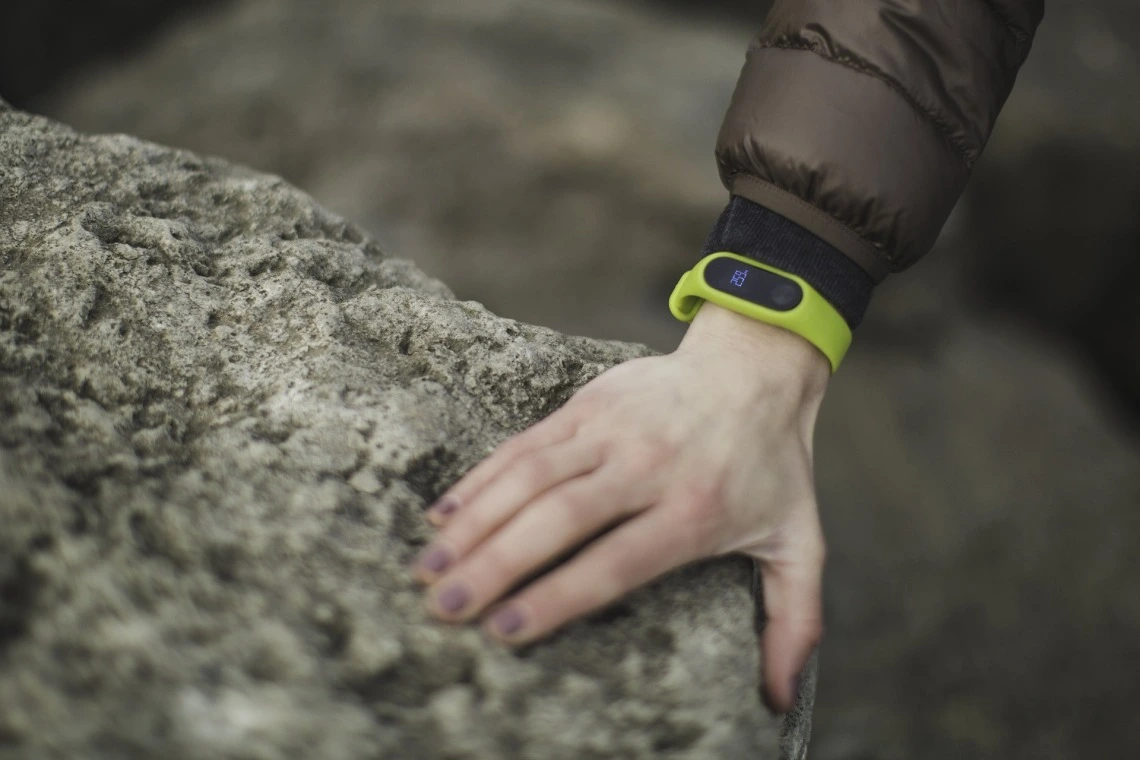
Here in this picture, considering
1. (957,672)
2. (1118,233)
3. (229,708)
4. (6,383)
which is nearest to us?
(229,708)

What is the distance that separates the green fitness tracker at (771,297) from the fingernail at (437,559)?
46 centimetres

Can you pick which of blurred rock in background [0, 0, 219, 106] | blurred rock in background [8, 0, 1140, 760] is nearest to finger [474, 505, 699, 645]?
blurred rock in background [8, 0, 1140, 760]

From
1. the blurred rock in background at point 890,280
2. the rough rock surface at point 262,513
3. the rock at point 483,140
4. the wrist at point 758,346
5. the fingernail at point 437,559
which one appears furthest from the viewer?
the rock at point 483,140

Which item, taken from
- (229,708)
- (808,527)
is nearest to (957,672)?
(808,527)

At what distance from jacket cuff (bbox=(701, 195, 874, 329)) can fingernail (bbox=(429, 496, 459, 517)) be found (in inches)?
19.3

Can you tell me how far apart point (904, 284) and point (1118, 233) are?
989mm

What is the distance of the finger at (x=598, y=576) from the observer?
29.8 inches

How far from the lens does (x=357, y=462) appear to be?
0.89 metres

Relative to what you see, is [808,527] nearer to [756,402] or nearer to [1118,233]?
[756,402]

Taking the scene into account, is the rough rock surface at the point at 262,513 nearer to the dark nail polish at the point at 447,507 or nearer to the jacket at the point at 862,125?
the dark nail polish at the point at 447,507

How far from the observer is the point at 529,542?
779 millimetres

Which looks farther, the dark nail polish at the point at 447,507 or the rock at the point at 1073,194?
the rock at the point at 1073,194

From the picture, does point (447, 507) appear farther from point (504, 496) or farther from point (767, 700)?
point (767, 700)

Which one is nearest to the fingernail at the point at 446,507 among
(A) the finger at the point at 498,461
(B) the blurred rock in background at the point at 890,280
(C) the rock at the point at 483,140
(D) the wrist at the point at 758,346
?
(A) the finger at the point at 498,461
